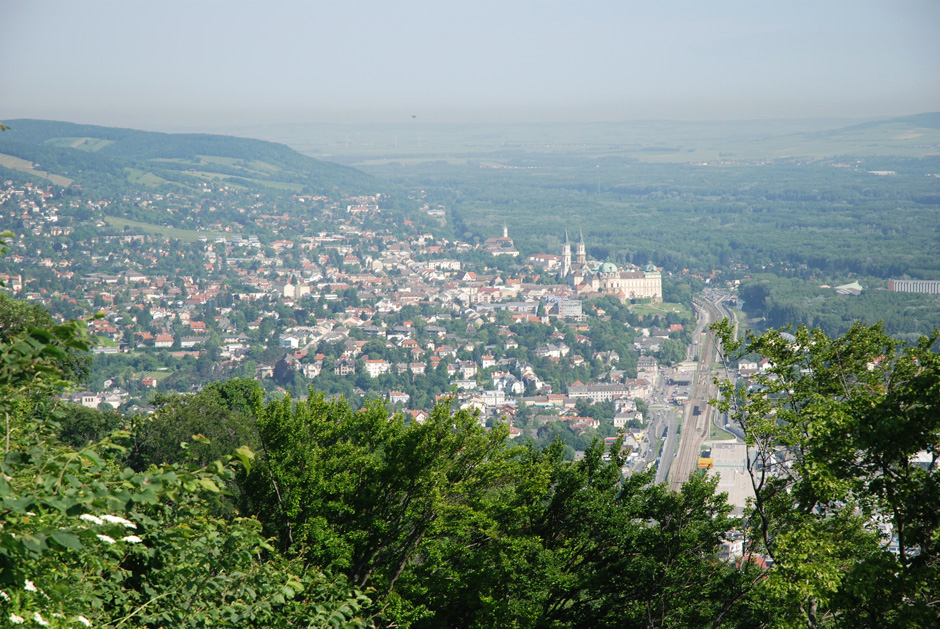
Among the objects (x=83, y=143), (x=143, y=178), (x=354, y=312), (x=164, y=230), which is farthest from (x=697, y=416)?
(x=83, y=143)

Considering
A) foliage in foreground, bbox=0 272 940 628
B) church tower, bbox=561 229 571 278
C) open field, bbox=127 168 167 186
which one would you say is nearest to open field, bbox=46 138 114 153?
open field, bbox=127 168 167 186

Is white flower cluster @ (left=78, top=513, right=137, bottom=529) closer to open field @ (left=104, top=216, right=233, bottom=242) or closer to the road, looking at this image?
the road

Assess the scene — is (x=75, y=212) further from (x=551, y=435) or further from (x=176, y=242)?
(x=551, y=435)

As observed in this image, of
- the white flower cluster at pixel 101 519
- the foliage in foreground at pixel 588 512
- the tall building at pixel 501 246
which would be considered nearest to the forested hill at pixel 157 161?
the tall building at pixel 501 246

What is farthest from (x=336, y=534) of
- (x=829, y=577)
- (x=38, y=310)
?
(x=38, y=310)

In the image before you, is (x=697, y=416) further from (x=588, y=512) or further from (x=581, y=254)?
(x=581, y=254)

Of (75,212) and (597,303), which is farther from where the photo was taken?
(75,212)

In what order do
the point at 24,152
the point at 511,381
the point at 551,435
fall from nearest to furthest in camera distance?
the point at 551,435
the point at 511,381
the point at 24,152
